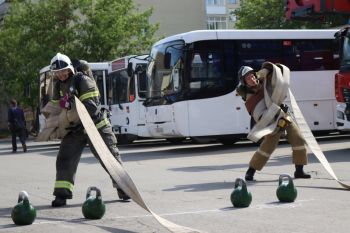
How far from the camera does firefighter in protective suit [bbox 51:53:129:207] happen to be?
858 centimetres

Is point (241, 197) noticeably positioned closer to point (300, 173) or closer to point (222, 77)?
point (300, 173)

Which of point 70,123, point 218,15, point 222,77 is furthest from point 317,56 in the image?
point 218,15

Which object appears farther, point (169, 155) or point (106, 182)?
point (169, 155)

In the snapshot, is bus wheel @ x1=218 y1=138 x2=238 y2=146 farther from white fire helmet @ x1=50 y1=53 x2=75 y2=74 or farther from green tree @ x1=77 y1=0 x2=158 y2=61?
green tree @ x1=77 y1=0 x2=158 y2=61

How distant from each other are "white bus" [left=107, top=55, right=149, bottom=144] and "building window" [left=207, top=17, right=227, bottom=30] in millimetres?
41974

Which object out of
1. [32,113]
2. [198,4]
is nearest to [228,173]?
[32,113]

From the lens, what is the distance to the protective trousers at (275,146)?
10.4 m

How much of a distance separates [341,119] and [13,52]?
31.4 m

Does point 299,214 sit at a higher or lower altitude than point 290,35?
lower

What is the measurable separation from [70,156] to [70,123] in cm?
43

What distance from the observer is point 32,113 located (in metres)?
43.0

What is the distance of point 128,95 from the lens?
23.2 meters

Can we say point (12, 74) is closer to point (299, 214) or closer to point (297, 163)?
point (297, 163)

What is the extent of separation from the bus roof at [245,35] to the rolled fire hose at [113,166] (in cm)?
1022
